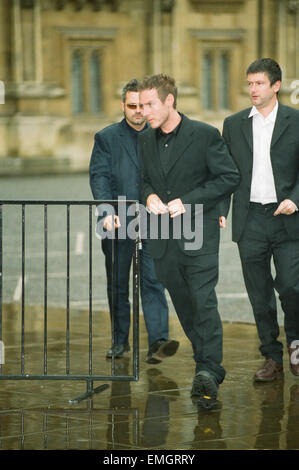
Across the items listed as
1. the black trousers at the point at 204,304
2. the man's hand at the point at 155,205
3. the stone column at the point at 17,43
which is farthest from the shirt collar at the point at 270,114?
the stone column at the point at 17,43

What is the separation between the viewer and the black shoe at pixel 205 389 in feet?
22.1

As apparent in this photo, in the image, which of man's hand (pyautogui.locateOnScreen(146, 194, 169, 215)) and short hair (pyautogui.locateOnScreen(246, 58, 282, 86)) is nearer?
man's hand (pyautogui.locateOnScreen(146, 194, 169, 215))

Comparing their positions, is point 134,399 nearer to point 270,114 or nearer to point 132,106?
point 270,114

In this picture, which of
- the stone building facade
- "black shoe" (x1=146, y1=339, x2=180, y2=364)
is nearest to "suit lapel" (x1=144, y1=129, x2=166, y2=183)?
"black shoe" (x1=146, y1=339, x2=180, y2=364)

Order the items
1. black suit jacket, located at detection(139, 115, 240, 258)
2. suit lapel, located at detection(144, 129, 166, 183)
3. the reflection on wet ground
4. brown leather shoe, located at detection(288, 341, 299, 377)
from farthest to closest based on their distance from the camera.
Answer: brown leather shoe, located at detection(288, 341, 299, 377), suit lapel, located at detection(144, 129, 166, 183), black suit jacket, located at detection(139, 115, 240, 258), the reflection on wet ground

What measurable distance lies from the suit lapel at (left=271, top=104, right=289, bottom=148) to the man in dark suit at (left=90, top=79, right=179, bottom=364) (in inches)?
46.4

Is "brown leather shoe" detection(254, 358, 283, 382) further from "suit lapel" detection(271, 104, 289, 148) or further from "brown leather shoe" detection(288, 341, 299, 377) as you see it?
"suit lapel" detection(271, 104, 289, 148)

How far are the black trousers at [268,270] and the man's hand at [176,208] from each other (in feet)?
2.47

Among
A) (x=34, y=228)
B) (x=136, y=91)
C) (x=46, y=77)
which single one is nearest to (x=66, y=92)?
(x=46, y=77)

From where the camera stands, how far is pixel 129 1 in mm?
43031

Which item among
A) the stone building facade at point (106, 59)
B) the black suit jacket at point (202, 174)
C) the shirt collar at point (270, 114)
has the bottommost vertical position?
the black suit jacket at point (202, 174)

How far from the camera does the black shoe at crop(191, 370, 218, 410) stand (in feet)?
22.1

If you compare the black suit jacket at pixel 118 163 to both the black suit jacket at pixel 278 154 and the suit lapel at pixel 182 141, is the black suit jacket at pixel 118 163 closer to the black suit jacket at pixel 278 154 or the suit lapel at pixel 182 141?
the black suit jacket at pixel 278 154

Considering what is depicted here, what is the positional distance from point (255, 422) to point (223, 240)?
11397mm
